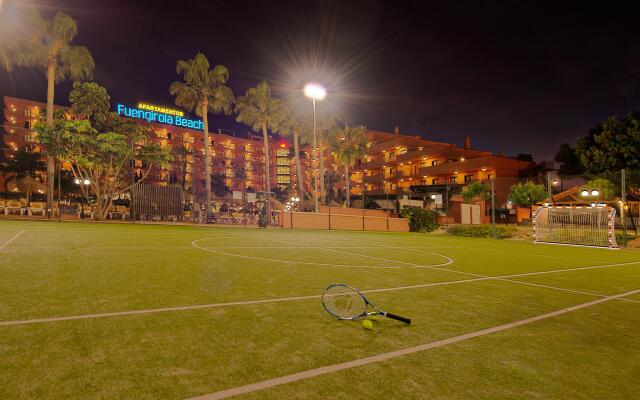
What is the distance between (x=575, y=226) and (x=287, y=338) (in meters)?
28.7

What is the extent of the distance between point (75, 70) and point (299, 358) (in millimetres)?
43248

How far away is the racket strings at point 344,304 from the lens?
5223 mm

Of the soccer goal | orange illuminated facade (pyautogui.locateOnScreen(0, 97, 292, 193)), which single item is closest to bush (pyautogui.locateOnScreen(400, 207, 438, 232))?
the soccer goal

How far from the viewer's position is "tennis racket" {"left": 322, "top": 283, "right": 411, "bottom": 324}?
503cm

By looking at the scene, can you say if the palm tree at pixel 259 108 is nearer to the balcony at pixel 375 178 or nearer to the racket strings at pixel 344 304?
the balcony at pixel 375 178

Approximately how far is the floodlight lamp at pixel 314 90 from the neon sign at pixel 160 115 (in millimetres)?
78706

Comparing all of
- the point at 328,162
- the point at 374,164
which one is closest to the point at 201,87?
the point at 374,164

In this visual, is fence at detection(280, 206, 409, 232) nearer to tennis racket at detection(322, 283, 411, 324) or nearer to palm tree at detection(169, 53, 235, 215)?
palm tree at detection(169, 53, 235, 215)

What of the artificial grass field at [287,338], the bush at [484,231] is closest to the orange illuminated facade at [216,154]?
the bush at [484,231]

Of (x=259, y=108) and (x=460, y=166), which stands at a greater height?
(x=259, y=108)

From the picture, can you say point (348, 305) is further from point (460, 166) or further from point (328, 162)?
point (328, 162)

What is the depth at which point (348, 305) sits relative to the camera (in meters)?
5.57

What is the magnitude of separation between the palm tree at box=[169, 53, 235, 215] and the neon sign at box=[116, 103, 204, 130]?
5939 centimetres

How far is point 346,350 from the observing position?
3928 mm
